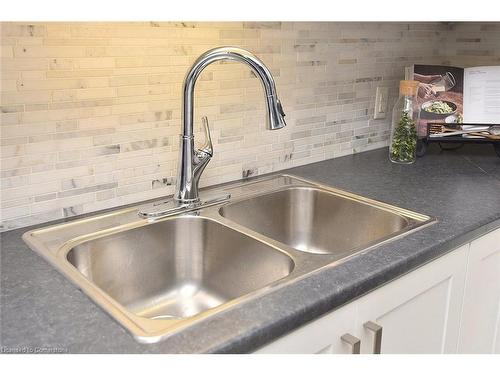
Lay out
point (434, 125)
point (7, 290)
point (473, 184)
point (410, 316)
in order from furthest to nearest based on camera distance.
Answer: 1. point (434, 125)
2. point (473, 184)
3. point (410, 316)
4. point (7, 290)

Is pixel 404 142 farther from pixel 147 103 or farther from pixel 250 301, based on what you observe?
pixel 250 301

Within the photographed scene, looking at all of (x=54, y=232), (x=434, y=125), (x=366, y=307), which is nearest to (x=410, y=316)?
(x=366, y=307)

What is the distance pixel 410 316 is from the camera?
1.19 m

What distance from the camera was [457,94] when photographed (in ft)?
6.30

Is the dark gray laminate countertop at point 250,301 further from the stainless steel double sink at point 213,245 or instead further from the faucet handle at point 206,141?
the faucet handle at point 206,141

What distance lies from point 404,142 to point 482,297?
59 cm

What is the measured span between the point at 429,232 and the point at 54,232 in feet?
2.70

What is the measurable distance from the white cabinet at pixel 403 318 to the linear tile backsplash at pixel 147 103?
628 mm

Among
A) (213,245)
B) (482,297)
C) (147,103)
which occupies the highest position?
(147,103)

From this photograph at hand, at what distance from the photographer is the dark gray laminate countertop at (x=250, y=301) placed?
32.5 inches

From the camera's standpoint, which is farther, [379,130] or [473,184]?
[379,130]

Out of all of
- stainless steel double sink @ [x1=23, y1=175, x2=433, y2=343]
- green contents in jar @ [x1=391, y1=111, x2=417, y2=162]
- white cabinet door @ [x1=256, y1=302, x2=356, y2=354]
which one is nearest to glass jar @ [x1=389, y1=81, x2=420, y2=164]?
green contents in jar @ [x1=391, y1=111, x2=417, y2=162]

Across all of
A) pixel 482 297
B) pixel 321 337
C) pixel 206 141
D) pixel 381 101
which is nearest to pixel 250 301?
pixel 321 337

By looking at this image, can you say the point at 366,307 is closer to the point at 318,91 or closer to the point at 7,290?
the point at 7,290
